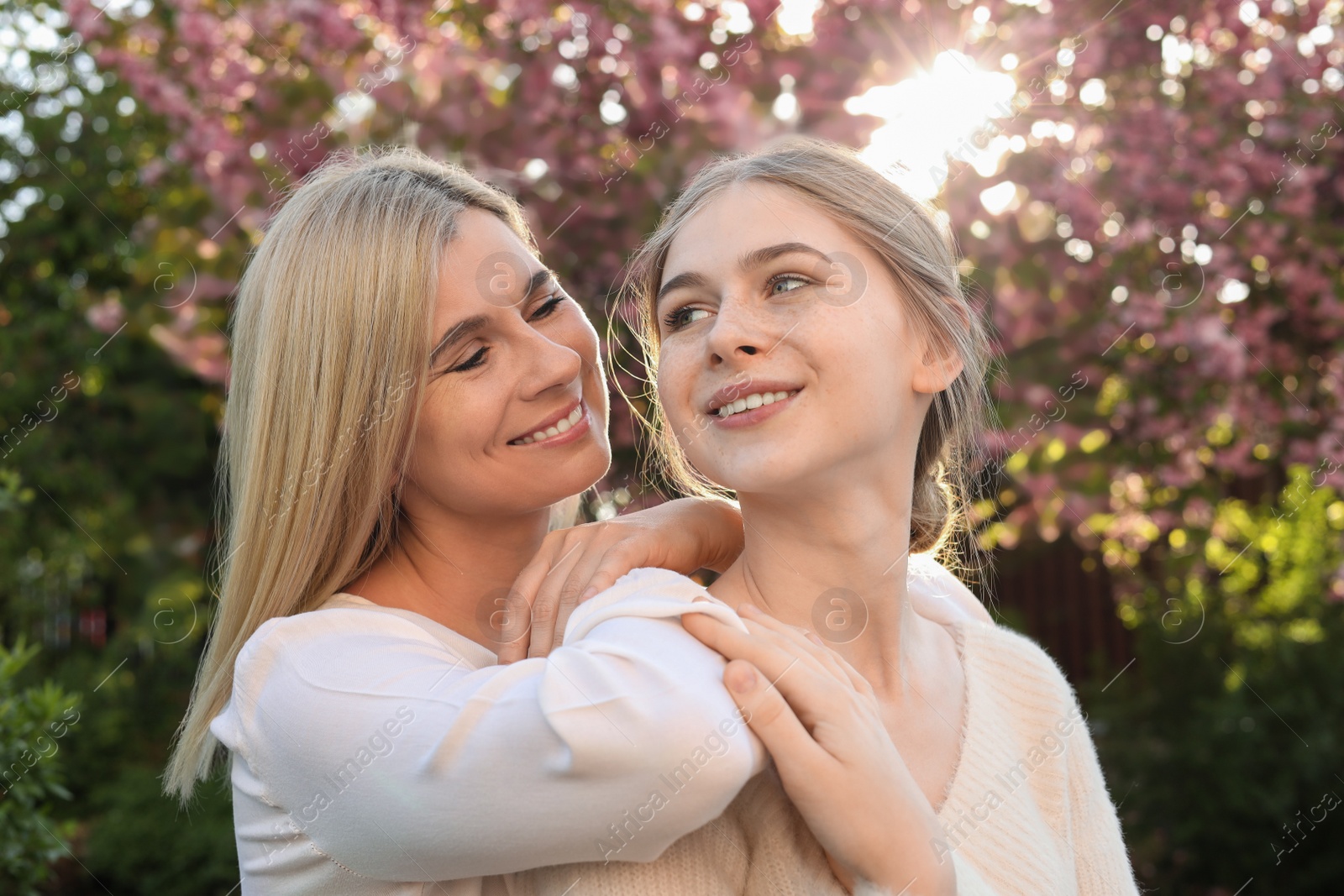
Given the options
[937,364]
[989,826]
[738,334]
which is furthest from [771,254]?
[989,826]

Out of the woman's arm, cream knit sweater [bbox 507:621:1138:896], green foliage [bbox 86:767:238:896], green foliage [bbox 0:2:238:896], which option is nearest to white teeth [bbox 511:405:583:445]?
cream knit sweater [bbox 507:621:1138:896]

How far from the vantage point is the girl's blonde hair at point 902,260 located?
2.04 meters

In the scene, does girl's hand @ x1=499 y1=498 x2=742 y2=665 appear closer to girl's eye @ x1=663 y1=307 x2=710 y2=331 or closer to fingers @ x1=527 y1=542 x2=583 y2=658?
fingers @ x1=527 y1=542 x2=583 y2=658

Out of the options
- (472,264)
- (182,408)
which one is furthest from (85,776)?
(472,264)

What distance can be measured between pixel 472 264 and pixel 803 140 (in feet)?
2.25

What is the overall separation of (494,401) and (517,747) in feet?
2.97

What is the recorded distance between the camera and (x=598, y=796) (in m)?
1.52

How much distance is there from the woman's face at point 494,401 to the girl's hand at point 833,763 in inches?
30.7

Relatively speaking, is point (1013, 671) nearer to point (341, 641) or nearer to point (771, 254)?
point (771, 254)

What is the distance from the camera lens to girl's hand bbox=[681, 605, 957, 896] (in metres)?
1.59

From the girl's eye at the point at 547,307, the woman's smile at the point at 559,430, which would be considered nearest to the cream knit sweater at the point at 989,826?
the woman's smile at the point at 559,430

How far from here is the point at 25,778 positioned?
3.00 meters

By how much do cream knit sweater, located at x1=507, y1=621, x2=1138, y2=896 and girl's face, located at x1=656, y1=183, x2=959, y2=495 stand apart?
1.66ft

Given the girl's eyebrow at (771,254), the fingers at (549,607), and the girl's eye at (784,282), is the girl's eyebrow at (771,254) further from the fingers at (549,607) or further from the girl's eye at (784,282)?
the fingers at (549,607)
